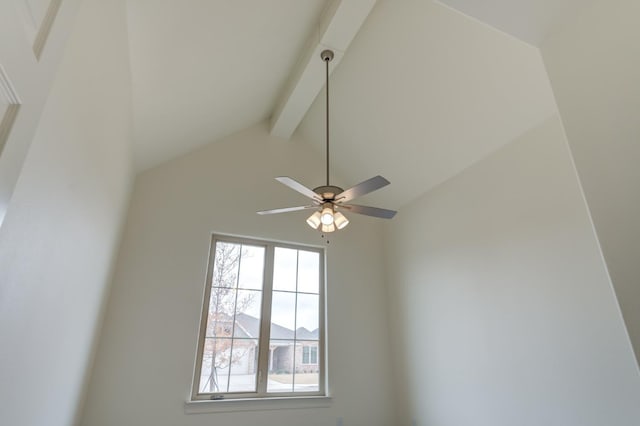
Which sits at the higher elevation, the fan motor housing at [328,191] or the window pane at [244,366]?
the fan motor housing at [328,191]

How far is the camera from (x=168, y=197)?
12.2ft

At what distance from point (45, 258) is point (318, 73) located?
104 inches

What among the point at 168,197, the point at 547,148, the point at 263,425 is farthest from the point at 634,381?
the point at 168,197

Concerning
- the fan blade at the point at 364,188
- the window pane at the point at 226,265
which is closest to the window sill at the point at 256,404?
the window pane at the point at 226,265

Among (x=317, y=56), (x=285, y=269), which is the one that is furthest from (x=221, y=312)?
(x=317, y=56)

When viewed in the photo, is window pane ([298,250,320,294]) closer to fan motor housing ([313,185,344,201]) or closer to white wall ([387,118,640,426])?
white wall ([387,118,640,426])

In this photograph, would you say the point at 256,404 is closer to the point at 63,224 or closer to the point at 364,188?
the point at 364,188

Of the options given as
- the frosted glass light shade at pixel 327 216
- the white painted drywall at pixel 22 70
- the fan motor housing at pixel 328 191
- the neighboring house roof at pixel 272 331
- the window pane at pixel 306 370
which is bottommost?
the window pane at pixel 306 370

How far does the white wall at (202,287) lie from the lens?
3.10 metres

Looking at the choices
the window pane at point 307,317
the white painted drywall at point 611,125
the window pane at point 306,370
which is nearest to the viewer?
the white painted drywall at point 611,125

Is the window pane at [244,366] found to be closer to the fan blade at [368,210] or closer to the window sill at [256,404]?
the window sill at [256,404]

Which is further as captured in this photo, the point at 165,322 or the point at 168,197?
the point at 168,197

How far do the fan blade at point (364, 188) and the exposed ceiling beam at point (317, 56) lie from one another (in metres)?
1.38

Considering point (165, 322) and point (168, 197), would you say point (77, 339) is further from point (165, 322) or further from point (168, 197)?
point (168, 197)
